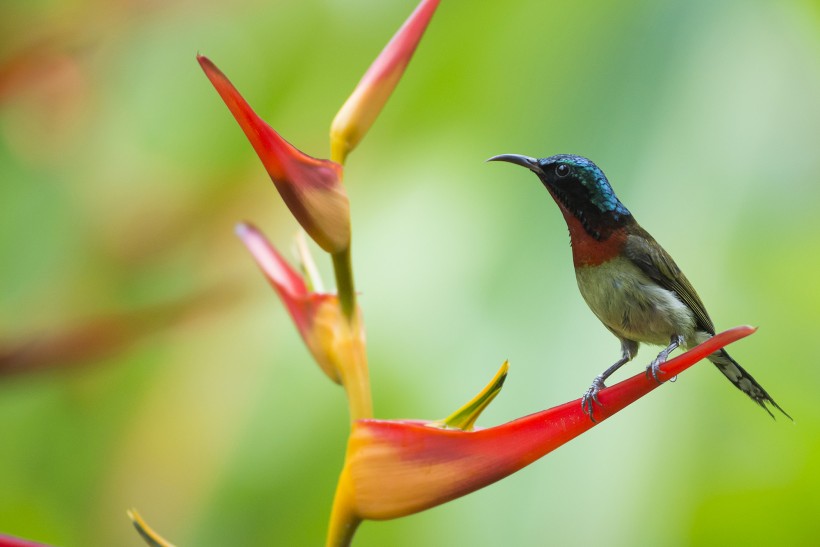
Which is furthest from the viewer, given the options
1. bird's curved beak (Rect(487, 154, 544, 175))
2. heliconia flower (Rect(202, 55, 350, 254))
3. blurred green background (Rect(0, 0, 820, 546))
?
blurred green background (Rect(0, 0, 820, 546))

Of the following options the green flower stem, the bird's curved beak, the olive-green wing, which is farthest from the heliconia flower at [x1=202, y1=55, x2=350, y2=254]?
the olive-green wing

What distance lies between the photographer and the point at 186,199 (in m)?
1.07

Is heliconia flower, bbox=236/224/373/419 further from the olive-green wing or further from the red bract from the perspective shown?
the olive-green wing

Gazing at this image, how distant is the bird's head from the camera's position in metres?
0.46

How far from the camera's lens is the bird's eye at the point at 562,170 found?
0.46 meters

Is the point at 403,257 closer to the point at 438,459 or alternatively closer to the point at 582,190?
the point at 582,190

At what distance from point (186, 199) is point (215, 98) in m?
0.24

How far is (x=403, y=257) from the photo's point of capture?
95cm

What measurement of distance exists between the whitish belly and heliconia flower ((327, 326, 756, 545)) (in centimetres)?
16

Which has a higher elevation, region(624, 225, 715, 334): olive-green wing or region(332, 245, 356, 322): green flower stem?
region(332, 245, 356, 322): green flower stem

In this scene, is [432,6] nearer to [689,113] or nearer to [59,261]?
[689,113]

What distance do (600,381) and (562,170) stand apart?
119 millimetres

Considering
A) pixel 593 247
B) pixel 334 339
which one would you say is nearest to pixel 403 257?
pixel 593 247

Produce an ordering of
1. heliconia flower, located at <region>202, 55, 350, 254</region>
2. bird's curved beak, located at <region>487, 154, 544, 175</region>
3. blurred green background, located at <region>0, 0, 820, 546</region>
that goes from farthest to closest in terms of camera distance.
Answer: blurred green background, located at <region>0, 0, 820, 546</region> < bird's curved beak, located at <region>487, 154, 544, 175</region> < heliconia flower, located at <region>202, 55, 350, 254</region>
